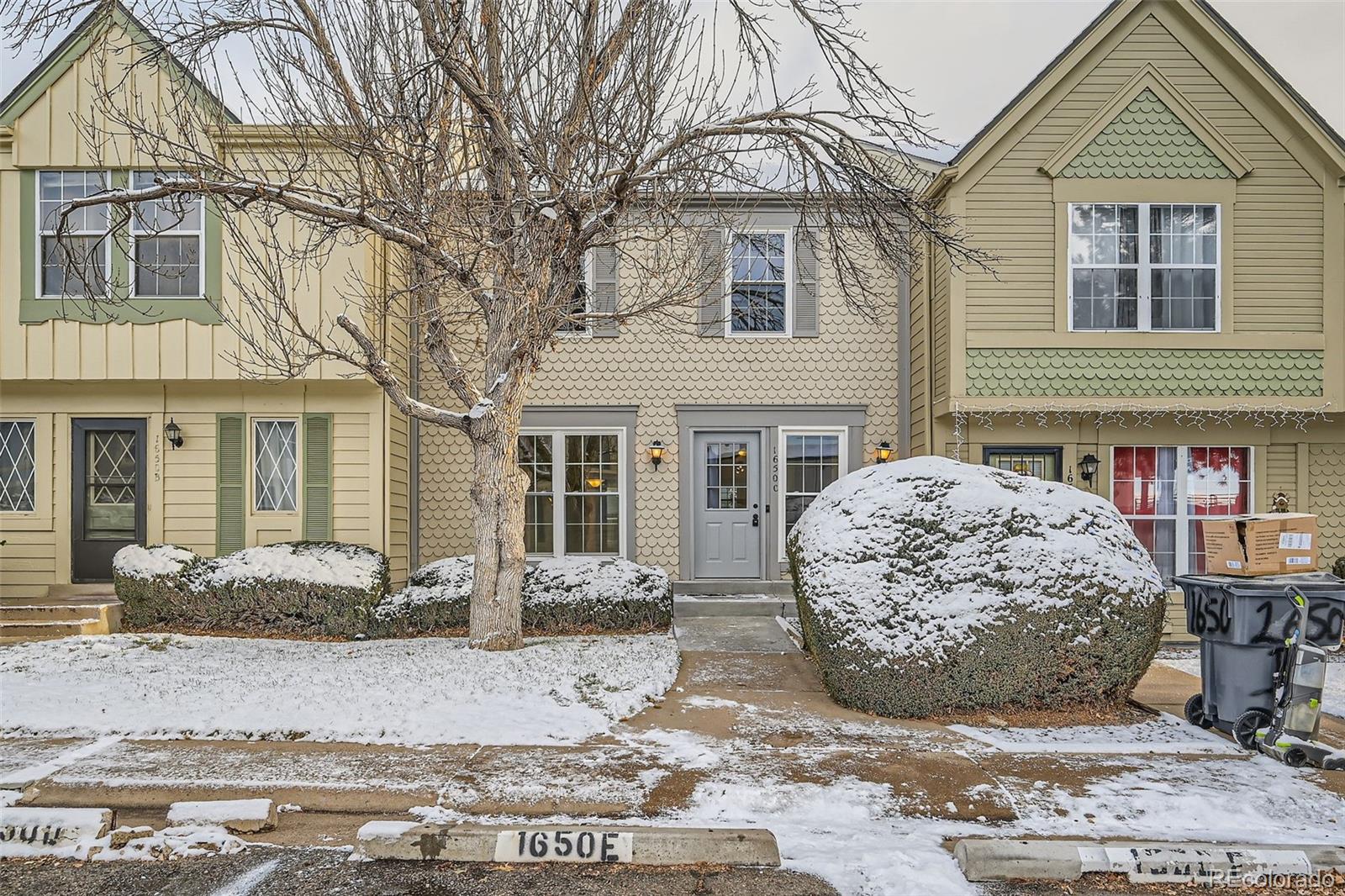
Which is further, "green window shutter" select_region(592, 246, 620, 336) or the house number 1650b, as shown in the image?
"green window shutter" select_region(592, 246, 620, 336)

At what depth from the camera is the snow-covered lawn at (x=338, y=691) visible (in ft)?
16.6

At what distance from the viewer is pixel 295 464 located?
33.7 feet

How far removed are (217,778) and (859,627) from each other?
4173 mm

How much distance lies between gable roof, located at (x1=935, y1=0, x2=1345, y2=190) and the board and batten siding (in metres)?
0.27

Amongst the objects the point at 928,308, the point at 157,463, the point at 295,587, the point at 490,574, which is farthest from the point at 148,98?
the point at 928,308

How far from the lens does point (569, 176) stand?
6.68m

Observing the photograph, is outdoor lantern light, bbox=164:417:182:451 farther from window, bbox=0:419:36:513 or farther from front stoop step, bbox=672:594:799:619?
front stoop step, bbox=672:594:799:619

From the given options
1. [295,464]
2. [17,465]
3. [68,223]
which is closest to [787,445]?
[295,464]

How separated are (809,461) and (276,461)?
7.54m

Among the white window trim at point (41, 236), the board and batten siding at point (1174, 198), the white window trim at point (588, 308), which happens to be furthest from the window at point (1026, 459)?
the white window trim at point (41, 236)

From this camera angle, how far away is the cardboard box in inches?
199

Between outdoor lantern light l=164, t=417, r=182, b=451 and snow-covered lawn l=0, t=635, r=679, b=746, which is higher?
outdoor lantern light l=164, t=417, r=182, b=451

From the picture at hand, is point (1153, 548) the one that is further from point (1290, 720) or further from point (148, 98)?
point (148, 98)

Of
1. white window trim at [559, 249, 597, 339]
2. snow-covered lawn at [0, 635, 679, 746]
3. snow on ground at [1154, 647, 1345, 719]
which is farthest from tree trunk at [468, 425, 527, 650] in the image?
snow on ground at [1154, 647, 1345, 719]
